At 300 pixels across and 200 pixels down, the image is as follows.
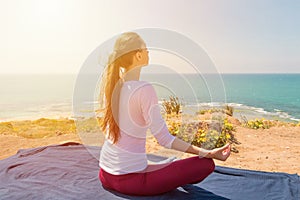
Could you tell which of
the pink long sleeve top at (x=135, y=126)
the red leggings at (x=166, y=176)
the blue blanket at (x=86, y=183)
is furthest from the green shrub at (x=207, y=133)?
the pink long sleeve top at (x=135, y=126)

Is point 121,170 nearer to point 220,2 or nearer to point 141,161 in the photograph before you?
point 141,161

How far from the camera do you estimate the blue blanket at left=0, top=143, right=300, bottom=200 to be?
1.73 metres

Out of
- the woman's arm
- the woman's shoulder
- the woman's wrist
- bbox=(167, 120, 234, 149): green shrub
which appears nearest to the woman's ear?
the woman's shoulder

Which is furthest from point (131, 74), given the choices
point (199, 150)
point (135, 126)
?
point (199, 150)

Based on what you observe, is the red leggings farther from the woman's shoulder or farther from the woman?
the woman's shoulder

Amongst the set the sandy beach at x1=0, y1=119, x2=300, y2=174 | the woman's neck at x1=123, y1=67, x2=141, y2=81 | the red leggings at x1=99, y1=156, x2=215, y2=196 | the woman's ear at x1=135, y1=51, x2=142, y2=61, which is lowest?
the sandy beach at x1=0, y1=119, x2=300, y2=174

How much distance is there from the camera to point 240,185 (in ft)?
6.33

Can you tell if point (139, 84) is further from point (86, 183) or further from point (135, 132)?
point (86, 183)

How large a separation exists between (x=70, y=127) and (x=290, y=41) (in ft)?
93.4

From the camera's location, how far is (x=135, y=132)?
1.44 metres

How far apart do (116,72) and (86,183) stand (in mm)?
879

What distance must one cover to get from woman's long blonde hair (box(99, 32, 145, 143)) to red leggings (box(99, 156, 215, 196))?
25cm

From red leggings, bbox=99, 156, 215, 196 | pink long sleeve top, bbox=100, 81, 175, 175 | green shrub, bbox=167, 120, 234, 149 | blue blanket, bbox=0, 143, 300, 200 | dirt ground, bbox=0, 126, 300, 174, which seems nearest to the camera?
pink long sleeve top, bbox=100, 81, 175, 175

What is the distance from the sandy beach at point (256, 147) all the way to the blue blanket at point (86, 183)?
2.24ft
